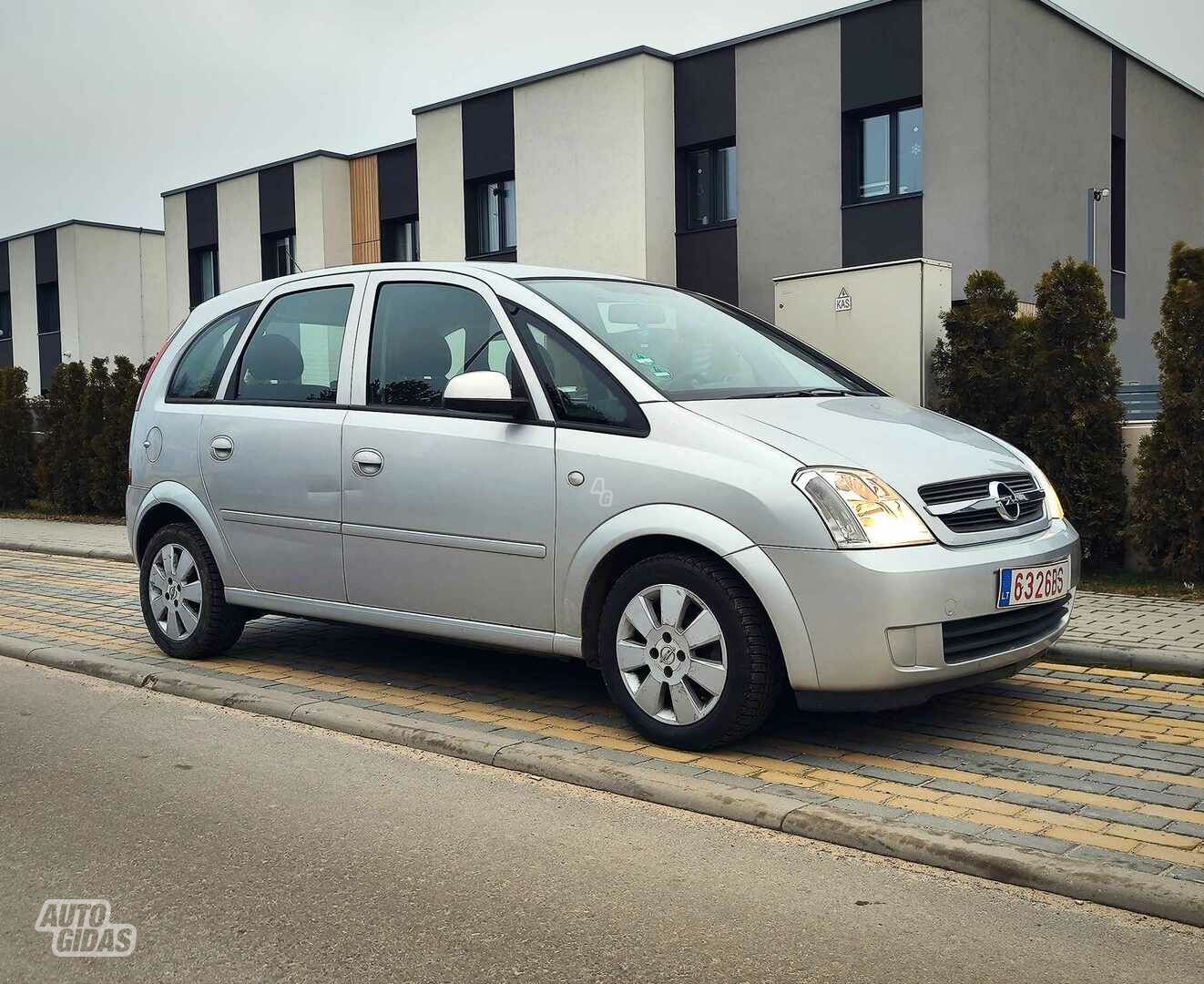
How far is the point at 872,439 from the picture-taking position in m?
5.21

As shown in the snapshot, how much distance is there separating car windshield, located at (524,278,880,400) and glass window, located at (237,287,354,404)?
3.83 ft

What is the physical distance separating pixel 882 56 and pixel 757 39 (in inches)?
101

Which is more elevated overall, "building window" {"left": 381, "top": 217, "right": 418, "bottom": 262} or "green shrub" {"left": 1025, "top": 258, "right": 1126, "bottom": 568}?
"building window" {"left": 381, "top": 217, "right": 418, "bottom": 262}

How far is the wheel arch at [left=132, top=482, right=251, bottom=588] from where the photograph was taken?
6996mm

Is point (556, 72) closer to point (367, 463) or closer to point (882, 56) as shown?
point (882, 56)

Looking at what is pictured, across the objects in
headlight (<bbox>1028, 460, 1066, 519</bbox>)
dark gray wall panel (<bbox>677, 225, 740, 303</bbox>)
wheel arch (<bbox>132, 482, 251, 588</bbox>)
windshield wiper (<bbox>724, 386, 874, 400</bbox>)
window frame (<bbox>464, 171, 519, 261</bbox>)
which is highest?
window frame (<bbox>464, 171, 519, 261</bbox>)

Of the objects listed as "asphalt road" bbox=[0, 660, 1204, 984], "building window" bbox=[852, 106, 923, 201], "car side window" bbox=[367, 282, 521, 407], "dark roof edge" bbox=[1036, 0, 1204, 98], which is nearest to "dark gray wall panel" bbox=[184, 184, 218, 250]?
"building window" bbox=[852, 106, 923, 201]

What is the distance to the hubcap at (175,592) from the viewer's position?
7211mm

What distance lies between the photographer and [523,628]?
5.65m

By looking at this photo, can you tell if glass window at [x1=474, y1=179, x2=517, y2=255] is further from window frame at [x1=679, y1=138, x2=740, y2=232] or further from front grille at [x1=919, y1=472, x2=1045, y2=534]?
front grille at [x1=919, y1=472, x2=1045, y2=534]

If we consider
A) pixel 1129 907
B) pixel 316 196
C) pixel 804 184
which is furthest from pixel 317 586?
pixel 316 196

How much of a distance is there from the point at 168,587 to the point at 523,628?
2.68m

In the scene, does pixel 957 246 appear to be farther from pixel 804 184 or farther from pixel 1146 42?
pixel 1146 42

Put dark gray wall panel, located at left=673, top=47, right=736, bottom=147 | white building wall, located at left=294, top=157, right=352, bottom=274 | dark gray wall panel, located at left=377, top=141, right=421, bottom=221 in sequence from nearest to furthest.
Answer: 1. dark gray wall panel, located at left=673, top=47, right=736, bottom=147
2. dark gray wall panel, located at left=377, top=141, right=421, bottom=221
3. white building wall, located at left=294, top=157, right=352, bottom=274
